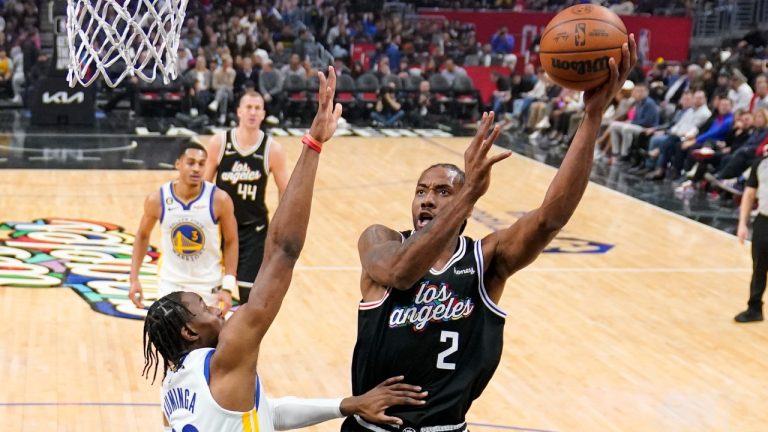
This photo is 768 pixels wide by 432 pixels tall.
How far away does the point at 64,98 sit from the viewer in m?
20.4

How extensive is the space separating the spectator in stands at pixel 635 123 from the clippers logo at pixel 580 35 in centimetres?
1376

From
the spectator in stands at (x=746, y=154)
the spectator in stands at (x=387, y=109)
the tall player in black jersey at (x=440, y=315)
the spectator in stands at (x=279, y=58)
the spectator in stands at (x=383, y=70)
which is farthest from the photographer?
the spectator in stands at (x=279, y=58)

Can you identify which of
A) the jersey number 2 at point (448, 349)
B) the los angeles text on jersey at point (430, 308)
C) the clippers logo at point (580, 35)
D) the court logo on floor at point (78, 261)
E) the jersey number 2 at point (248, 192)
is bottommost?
the court logo on floor at point (78, 261)

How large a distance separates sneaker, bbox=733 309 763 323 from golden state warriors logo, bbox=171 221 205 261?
181 inches

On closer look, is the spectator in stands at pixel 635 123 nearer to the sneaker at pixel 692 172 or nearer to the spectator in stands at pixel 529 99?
the sneaker at pixel 692 172

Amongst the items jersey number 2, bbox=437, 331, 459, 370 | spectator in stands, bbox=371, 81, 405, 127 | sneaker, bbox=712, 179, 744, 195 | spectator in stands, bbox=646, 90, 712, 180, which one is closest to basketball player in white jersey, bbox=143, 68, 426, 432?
jersey number 2, bbox=437, 331, 459, 370

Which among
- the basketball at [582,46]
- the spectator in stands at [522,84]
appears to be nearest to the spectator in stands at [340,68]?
the spectator in stands at [522,84]

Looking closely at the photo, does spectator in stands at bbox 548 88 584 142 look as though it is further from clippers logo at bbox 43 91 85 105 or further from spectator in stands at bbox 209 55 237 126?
clippers logo at bbox 43 91 85 105

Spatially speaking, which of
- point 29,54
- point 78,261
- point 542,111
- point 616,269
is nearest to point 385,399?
point 78,261

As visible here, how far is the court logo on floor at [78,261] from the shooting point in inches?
368

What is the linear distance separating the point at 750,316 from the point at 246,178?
167 inches

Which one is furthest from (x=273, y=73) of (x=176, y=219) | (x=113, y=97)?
(x=176, y=219)

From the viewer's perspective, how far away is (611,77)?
3357 millimetres

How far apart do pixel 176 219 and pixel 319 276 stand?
3.44 m
